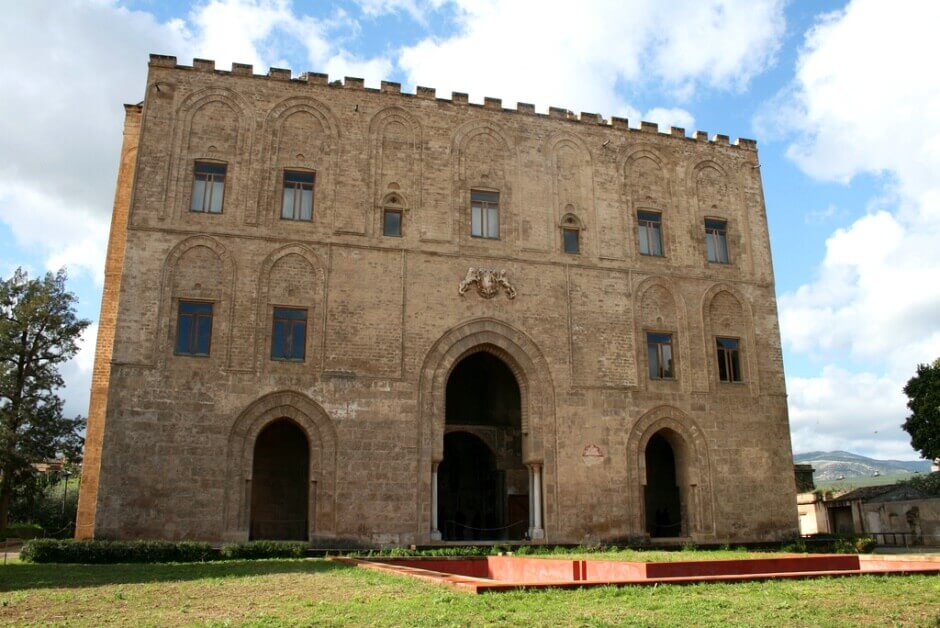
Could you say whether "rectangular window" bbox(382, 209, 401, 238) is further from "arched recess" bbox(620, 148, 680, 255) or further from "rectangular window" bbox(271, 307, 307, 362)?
"arched recess" bbox(620, 148, 680, 255)

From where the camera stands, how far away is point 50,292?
3325cm

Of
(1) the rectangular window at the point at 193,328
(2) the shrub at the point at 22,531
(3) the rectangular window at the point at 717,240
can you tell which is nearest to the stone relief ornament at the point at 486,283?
(1) the rectangular window at the point at 193,328

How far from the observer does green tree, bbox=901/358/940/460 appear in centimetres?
3042

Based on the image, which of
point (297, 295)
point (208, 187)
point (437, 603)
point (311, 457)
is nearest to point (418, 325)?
point (297, 295)

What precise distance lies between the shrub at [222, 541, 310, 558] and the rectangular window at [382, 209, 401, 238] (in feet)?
30.6

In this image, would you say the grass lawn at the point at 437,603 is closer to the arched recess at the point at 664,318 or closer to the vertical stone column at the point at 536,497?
the vertical stone column at the point at 536,497

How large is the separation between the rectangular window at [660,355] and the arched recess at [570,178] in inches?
143

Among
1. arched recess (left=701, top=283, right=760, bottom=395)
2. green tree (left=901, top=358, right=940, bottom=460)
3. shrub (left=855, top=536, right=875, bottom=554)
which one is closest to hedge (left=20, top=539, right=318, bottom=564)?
arched recess (left=701, top=283, right=760, bottom=395)

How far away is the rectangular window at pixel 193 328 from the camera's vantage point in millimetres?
21688

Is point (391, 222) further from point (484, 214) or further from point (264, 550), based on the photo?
point (264, 550)

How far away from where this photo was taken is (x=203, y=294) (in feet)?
72.6

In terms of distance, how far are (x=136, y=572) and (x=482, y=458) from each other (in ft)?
47.5

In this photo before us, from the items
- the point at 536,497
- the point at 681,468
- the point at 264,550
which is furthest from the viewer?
the point at 681,468

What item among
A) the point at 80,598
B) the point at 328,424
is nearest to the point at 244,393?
the point at 328,424
